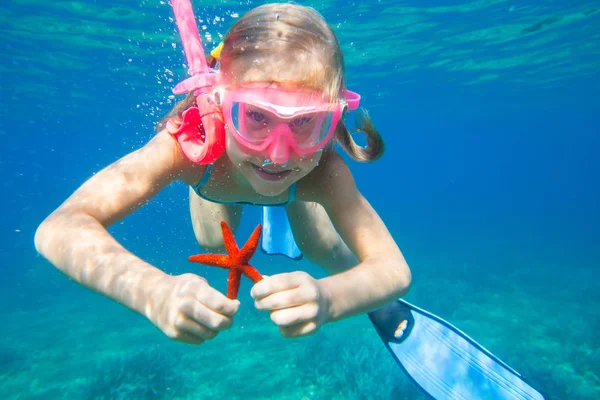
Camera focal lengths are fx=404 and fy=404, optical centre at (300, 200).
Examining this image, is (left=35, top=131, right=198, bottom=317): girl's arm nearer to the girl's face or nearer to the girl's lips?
the girl's face

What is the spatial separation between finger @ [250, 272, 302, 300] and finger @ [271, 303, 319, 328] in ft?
0.33

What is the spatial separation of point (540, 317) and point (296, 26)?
1585cm

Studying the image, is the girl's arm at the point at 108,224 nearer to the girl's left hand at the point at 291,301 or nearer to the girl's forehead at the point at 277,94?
the girl's left hand at the point at 291,301

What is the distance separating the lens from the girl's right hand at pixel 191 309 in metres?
1.72

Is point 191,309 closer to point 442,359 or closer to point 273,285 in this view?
point 273,285

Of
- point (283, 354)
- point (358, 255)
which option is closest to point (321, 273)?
point (283, 354)

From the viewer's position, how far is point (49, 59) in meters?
20.1

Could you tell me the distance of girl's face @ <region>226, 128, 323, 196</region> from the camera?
283 centimetres

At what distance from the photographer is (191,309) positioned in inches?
69.2

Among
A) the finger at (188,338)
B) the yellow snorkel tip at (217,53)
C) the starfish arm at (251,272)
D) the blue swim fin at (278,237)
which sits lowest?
the finger at (188,338)

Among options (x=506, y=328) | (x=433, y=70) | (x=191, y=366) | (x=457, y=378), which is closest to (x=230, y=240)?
(x=457, y=378)

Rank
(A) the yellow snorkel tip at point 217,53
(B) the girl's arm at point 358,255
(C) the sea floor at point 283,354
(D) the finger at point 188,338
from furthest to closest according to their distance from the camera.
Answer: (C) the sea floor at point 283,354 → (A) the yellow snorkel tip at point 217,53 → (B) the girl's arm at point 358,255 → (D) the finger at point 188,338

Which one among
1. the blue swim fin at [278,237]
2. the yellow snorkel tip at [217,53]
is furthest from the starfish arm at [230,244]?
the blue swim fin at [278,237]

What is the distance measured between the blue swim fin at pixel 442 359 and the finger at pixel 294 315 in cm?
353
